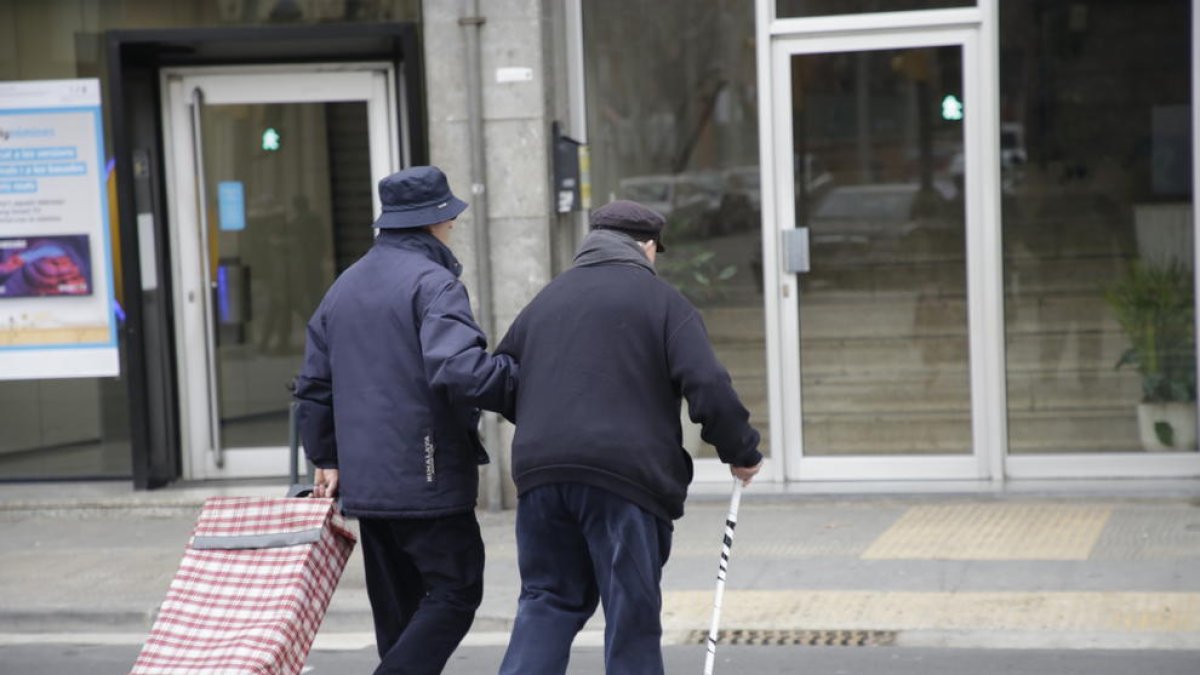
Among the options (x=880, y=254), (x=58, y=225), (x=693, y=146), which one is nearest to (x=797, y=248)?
(x=880, y=254)

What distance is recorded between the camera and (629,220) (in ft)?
18.3

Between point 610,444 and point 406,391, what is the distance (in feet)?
2.24

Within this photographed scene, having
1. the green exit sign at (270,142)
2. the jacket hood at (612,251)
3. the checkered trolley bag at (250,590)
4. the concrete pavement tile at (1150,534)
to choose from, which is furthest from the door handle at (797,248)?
the checkered trolley bag at (250,590)

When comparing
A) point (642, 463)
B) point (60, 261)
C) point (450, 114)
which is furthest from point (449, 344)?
point (60, 261)

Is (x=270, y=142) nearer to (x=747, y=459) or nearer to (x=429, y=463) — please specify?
(x=429, y=463)

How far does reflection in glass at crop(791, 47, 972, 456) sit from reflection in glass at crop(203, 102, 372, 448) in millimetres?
2699

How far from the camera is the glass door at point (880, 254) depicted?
10000mm

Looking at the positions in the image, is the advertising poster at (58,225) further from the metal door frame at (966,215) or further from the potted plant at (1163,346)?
the potted plant at (1163,346)

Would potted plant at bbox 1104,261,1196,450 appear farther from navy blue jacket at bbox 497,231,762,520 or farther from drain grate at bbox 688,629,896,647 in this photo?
navy blue jacket at bbox 497,231,762,520

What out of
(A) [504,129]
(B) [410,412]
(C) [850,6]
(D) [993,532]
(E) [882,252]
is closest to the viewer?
(B) [410,412]

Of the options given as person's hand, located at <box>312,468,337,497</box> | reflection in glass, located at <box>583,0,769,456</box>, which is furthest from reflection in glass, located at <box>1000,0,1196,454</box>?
person's hand, located at <box>312,468,337,497</box>

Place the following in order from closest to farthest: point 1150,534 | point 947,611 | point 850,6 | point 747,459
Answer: point 747,459 → point 947,611 → point 1150,534 → point 850,6

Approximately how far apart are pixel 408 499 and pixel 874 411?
5.39 m

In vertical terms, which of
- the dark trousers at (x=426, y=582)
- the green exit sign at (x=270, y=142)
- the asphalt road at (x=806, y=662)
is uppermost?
the green exit sign at (x=270, y=142)
